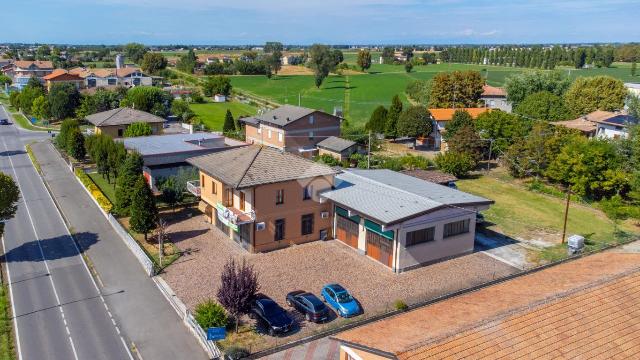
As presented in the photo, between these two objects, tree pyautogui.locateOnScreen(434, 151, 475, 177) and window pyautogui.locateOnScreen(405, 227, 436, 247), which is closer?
window pyautogui.locateOnScreen(405, 227, 436, 247)

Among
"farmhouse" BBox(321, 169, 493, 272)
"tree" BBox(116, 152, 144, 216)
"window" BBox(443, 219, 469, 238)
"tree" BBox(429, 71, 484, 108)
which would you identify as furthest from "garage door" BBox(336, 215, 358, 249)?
"tree" BBox(429, 71, 484, 108)

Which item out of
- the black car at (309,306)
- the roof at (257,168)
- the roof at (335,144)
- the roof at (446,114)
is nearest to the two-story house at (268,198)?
the roof at (257,168)

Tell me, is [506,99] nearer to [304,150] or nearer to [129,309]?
[304,150]

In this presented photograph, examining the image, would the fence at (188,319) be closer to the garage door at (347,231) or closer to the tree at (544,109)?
the garage door at (347,231)

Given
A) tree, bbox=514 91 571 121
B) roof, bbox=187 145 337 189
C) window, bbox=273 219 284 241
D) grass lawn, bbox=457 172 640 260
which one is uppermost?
tree, bbox=514 91 571 121

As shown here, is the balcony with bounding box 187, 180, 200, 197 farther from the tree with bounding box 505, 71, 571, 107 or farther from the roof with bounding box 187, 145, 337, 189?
the tree with bounding box 505, 71, 571, 107

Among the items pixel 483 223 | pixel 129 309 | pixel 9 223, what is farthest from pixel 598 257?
pixel 9 223

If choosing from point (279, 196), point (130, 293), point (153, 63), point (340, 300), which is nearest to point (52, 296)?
point (130, 293)
